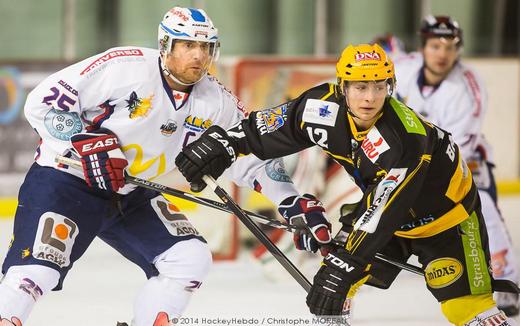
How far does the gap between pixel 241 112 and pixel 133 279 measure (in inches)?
73.0

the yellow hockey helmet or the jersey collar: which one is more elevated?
the yellow hockey helmet

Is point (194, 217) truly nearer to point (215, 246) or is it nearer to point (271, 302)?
point (215, 246)

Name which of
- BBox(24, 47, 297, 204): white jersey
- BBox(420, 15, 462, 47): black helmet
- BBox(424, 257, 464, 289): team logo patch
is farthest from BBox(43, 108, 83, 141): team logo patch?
BBox(420, 15, 462, 47): black helmet

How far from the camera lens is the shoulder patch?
11.1 feet

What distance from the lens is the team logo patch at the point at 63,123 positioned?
3635 millimetres

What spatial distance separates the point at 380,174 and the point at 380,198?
117 mm

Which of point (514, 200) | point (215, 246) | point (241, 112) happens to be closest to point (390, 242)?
point (241, 112)

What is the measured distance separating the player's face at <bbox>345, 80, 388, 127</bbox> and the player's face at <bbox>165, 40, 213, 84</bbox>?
550 millimetres

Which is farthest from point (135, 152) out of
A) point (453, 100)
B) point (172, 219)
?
point (453, 100)

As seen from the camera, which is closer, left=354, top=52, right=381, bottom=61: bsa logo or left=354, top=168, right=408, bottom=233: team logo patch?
left=354, top=168, right=408, bottom=233: team logo patch

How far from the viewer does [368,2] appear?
8.66m

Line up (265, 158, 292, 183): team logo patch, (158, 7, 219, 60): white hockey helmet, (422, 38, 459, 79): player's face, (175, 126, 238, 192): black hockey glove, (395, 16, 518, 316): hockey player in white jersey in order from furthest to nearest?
(422, 38, 459, 79): player's face → (395, 16, 518, 316): hockey player in white jersey → (265, 158, 292, 183): team logo patch → (158, 7, 219, 60): white hockey helmet → (175, 126, 238, 192): black hockey glove

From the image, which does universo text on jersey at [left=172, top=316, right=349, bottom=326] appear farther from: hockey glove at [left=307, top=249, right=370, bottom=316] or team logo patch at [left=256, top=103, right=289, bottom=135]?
team logo patch at [left=256, top=103, right=289, bottom=135]

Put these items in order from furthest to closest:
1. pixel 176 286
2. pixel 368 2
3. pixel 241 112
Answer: pixel 368 2
pixel 241 112
pixel 176 286
